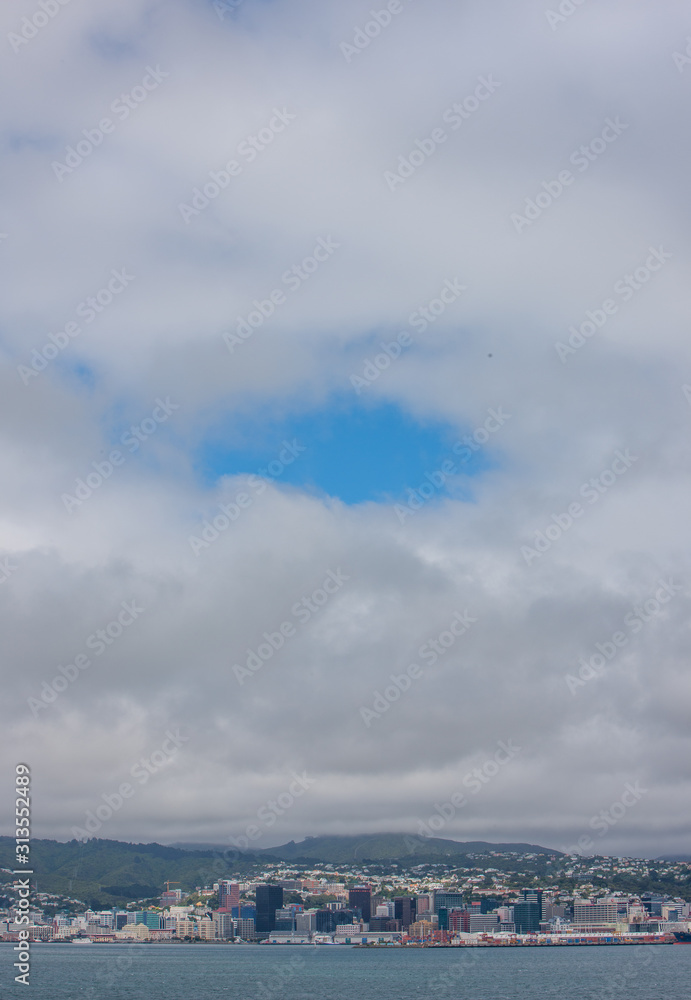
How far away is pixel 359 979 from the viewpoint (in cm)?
13425

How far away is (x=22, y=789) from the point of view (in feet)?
139

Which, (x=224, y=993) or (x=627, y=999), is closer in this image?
(x=627, y=999)

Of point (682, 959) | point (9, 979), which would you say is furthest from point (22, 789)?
point (682, 959)

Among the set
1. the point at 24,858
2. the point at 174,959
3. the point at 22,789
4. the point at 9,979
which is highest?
the point at 22,789

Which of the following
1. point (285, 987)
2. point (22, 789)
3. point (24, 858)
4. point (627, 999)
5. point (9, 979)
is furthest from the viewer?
point (9, 979)

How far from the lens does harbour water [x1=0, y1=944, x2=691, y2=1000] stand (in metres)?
102

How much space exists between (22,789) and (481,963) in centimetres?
15531

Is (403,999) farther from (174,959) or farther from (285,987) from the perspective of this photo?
(174,959)

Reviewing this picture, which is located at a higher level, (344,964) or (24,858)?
(24,858)

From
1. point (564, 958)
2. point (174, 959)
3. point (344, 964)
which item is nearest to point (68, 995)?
point (344, 964)

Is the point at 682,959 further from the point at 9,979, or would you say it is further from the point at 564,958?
the point at 9,979

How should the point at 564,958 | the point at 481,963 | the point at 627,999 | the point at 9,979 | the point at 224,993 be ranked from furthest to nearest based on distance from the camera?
the point at 564,958 < the point at 481,963 < the point at 9,979 < the point at 224,993 < the point at 627,999

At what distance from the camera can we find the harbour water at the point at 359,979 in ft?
336

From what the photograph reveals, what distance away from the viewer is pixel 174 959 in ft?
650
